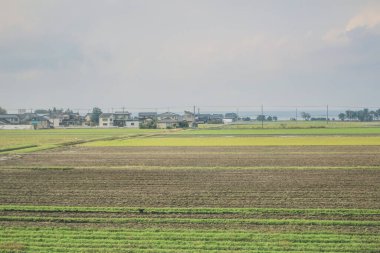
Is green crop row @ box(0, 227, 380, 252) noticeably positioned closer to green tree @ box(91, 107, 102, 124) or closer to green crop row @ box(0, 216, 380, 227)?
green crop row @ box(0, 216, 380, 227)

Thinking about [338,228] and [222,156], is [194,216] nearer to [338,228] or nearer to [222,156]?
[338,228]

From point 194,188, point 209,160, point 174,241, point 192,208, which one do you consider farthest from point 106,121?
point 174,241

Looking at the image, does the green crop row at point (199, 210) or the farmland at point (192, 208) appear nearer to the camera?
the farmland at point (192, 208)

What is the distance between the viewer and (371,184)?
21344mm

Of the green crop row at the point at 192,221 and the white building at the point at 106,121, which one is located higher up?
the white building at the point at 106,121

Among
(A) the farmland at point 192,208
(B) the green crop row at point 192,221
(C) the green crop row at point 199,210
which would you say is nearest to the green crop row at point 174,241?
A: (A) the farmland at point 192,208

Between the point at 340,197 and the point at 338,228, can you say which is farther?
the point at 340,197

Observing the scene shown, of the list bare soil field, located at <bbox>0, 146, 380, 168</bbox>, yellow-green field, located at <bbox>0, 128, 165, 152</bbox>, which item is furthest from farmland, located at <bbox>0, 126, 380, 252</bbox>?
yellow-green field, located at <bbox>0, 128, 165, 152</bbox>

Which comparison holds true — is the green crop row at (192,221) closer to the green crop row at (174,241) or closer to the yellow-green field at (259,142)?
the green crop row at (174,241)

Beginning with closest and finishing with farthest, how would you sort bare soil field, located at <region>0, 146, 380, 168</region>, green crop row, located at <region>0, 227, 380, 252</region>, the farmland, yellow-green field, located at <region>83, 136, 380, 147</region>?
green crop row, located at <region>0, 227, 380, 252</region> → the farmland → bare soil field, located at <region>0, 146, 380, 168</region> → yellow-green field, located at <region>83, 136, 380, 147</region>

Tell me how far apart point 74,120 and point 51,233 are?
14050cm

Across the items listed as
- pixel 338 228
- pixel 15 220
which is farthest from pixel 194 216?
pixel 15 220

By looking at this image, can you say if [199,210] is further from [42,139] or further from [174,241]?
[42,139]

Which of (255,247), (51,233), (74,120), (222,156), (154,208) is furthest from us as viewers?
(74,120)
